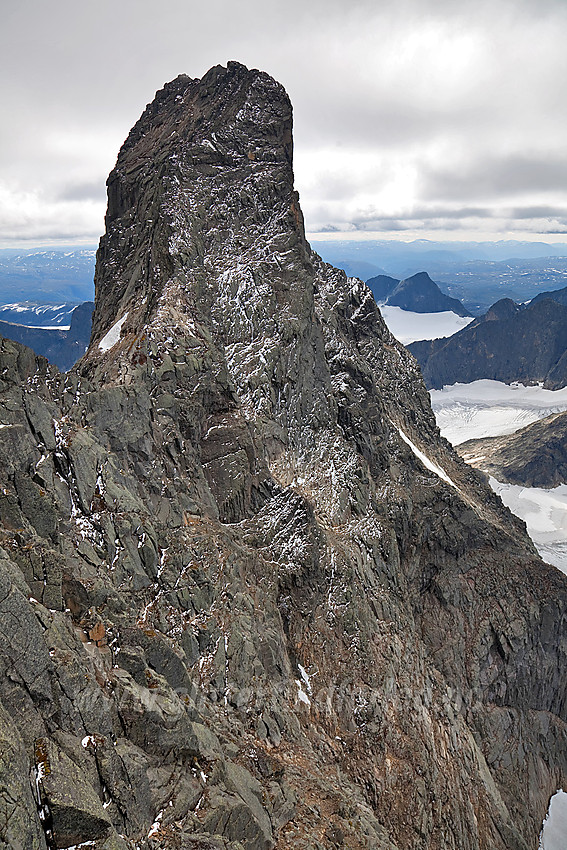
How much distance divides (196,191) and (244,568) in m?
28.0

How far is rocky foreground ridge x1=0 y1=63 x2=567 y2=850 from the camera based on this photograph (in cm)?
1331

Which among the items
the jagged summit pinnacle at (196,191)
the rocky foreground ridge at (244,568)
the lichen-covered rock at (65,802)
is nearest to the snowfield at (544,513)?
the rocky foreground ridge at (244,568)

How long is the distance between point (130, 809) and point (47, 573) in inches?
231

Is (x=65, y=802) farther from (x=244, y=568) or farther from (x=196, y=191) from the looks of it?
(x=196, y=191)

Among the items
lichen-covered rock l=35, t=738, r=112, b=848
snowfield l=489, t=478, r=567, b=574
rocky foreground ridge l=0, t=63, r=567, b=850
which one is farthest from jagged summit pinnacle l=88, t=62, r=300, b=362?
snowfield l=489, t=478, r=567, b=574

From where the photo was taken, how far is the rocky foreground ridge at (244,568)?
13312 millimetres

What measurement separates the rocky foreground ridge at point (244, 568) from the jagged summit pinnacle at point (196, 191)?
219mm

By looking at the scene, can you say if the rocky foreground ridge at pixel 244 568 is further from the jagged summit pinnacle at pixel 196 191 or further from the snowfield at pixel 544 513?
the snowfield at pixel 544 513

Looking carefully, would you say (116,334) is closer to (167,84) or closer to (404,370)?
(167,84)

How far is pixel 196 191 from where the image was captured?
39.2 m

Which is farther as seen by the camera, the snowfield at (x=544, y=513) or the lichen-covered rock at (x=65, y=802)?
the snowfield at (x=544, y=513)

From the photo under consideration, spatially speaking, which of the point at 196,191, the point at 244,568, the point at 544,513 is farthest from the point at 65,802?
the point at 544,513

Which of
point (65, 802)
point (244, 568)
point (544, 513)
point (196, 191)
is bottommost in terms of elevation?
point (544, 513)

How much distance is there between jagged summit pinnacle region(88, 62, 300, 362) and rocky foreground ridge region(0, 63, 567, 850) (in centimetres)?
22
